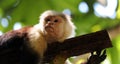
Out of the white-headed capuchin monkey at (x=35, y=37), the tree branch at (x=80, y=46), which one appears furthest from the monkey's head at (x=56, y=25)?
the tree branch at (x=80, y=46)

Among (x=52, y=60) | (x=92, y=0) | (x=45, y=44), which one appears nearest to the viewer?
(x=52, y=60)

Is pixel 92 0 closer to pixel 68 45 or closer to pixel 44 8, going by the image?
pixel 44 8

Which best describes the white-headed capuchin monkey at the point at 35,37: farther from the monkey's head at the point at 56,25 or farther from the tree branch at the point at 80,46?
the tree branch at the point at 80,46

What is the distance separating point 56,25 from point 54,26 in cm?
4

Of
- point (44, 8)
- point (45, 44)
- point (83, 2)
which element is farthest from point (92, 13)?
point (45, 44)

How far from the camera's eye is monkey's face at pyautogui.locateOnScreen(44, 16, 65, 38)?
2.72 meters

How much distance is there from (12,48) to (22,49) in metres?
0.07

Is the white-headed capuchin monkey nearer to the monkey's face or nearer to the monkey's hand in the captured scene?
the monkey's face

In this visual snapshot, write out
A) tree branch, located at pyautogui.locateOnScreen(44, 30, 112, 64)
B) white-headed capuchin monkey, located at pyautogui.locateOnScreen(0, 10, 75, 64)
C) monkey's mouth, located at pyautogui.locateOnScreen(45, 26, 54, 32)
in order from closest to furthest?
tree branch, located at pyautogui.locateOnScreen(44, 30, 112, 64) → white-headed capuchin monkey, located at pyautogui.locateOnScreen(0, 10, 75, 64) → monkey's mouth, located at pyautogui.locateOnScreen(45, 26, 54, 32)

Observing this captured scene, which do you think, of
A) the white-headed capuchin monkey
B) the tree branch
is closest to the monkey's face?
the white-headed capuchin monkey

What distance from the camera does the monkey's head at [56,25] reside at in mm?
2715

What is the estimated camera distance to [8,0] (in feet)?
10.8

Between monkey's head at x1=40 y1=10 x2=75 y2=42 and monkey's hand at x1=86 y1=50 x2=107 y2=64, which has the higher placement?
monkey's head at x1=40 y1=10 x2=75 y2=42

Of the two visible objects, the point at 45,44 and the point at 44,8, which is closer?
the point at 45,44
